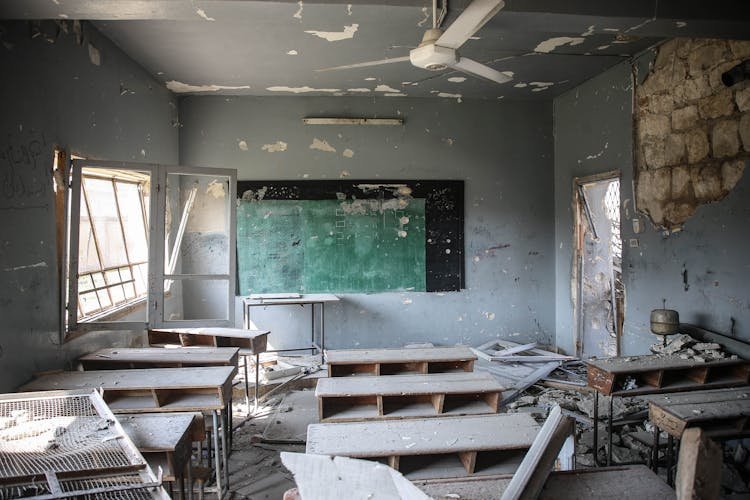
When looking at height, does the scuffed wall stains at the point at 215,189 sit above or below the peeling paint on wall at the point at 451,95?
below

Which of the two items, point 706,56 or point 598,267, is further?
point 598,267

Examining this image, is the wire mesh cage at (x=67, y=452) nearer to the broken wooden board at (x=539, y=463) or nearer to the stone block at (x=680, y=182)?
the broken wooden board at (x=539, y=463)

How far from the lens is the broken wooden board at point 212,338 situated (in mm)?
4414

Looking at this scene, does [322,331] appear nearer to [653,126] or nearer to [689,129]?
[653,126]

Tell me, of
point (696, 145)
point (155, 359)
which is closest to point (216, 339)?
point (155, 359)

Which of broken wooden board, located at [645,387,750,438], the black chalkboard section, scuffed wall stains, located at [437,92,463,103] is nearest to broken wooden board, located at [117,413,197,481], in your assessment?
broken wooden board, located at [645,387,750,438]

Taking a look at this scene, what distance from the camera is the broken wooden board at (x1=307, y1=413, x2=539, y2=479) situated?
2.15 metres

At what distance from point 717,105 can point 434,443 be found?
3.30 meters

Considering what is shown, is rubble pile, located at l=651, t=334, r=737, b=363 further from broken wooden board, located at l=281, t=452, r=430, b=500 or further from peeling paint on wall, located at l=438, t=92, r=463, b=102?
peeling paint on wall, located at l=438, t=92, r=463, b=102

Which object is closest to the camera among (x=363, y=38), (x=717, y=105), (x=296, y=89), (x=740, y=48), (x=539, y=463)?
(x=539, y=463)

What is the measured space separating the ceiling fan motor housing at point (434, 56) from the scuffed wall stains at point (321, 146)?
11.3ft

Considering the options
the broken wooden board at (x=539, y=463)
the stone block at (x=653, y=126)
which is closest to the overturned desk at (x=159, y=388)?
the broken wooden board at (x=539, y=463)

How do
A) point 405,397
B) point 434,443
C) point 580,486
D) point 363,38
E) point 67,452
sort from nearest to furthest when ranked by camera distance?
point 580,486 → point 67,452 → point 434,443 → point 405,397 → point 363,38

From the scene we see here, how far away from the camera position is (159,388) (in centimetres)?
281
